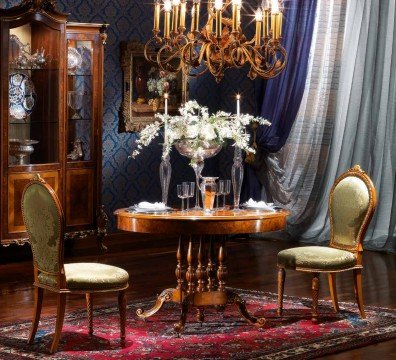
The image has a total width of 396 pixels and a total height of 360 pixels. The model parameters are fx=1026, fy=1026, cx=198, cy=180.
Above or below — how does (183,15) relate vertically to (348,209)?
above

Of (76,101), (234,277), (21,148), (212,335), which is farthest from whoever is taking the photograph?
(76,101)

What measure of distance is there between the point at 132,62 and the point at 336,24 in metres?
1.89

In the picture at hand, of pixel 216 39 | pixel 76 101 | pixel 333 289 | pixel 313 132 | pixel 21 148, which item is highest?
pixel 216 39

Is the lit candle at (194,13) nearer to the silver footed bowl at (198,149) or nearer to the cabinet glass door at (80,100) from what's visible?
the silver footed bowl at (198,149)

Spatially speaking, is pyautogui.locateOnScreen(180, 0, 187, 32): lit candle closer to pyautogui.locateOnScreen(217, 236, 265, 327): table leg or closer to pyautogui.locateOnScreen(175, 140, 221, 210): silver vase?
pyautogui.locateOnScreen(175, 140, 221, 210): silver vase

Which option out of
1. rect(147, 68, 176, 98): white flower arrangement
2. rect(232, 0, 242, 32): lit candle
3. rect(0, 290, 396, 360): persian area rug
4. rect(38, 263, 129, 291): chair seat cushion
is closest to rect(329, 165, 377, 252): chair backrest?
rect(0, 290, 396, 360): persian area rug

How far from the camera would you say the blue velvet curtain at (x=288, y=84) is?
9.55 meters

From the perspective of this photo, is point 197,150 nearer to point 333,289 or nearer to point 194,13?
point 194,13

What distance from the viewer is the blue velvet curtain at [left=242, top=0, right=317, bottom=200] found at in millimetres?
9547

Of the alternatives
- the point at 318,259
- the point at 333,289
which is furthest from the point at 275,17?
the point at 333,289

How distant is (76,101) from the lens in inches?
330

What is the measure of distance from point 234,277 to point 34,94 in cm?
215

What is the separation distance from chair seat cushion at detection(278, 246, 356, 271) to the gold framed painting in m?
3.39

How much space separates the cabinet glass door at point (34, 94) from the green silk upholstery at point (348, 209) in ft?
8.86
